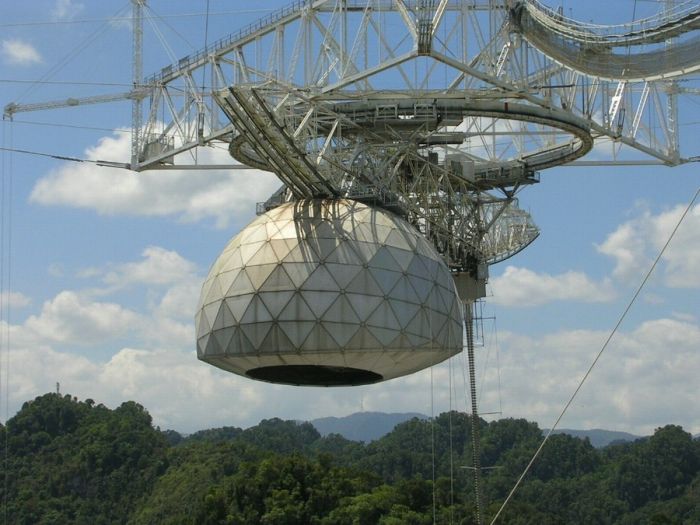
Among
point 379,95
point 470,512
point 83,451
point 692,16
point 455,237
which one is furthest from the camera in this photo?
point 83,451

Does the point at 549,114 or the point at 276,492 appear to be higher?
the point at 549,114

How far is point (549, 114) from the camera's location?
51.1 m

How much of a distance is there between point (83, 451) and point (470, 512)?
74049 millimetres

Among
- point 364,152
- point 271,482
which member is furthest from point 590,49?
point 271,482

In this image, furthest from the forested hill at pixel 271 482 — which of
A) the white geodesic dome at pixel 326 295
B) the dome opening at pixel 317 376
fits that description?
the white geodesic dome at pixel 326 295

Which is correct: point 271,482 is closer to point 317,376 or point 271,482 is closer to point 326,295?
point 317,376

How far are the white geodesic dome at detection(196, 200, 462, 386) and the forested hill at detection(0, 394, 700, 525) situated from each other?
55936mm

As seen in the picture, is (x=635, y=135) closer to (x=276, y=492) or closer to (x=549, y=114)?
(x=549, y=114)

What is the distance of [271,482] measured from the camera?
368 ft

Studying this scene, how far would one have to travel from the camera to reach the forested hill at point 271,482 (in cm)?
10994

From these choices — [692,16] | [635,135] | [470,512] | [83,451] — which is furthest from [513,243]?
[83,451]

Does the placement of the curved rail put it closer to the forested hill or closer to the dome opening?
the dome opening

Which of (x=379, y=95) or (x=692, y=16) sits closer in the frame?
(x=692, y=16)

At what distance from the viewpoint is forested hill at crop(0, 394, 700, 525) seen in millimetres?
109938
